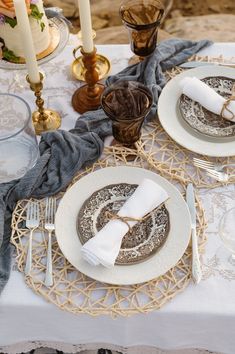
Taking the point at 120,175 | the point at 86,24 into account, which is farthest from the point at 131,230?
the point at 86,24

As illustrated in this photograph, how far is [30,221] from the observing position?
1088mm

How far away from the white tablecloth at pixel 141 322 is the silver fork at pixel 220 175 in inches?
3.4

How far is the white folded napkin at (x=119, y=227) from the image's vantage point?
0.98 meters

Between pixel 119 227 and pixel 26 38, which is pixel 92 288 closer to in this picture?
pixel 119 227

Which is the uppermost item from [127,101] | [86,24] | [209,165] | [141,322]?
[86,24]

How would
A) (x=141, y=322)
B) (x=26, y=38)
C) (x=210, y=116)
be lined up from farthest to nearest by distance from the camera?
(x=210, y=116) < (x=26, y=38) < (x=141, y=322)

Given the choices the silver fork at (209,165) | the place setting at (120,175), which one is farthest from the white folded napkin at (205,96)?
the silver fork at (209,165)

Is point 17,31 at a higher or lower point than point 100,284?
higher

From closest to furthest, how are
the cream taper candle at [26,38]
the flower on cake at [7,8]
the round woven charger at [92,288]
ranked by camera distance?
the round woven charger at [92,288]
the cream taper candle at [26,38]
the flower on cake at [7,8]

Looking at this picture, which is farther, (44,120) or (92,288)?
(44,120)

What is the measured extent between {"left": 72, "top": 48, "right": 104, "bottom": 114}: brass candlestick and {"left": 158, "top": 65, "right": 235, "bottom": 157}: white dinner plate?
161mm

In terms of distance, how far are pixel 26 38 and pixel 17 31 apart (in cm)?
11

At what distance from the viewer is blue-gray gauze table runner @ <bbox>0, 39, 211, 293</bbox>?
112 cm

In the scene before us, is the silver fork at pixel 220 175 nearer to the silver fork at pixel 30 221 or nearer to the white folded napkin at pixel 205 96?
the white folded napkin at pixel 205 96
